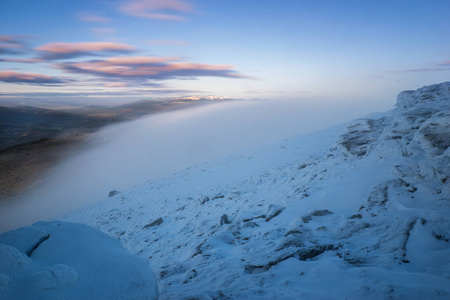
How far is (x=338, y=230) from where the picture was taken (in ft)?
18.1

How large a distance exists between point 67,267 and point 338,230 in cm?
563

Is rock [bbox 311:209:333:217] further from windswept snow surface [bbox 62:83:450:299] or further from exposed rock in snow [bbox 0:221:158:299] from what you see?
exposed rock in snow [bbox 0:221:158:299]

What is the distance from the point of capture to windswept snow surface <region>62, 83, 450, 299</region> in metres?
3.54

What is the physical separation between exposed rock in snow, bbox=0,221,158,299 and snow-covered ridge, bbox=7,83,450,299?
3.40ft

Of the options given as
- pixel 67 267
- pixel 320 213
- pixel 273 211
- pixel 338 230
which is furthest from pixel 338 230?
pixel 67 267

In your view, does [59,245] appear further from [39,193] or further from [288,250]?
[39,193]

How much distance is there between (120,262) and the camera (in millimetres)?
3434

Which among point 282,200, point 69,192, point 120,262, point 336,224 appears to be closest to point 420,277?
point 336,224

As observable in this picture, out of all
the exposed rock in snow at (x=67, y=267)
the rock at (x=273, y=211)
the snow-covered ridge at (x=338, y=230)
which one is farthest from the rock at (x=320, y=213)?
the exposed rock in snow at (x=67, y=267)

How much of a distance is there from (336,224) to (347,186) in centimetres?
256

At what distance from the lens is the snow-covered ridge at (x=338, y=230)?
3.54 meters

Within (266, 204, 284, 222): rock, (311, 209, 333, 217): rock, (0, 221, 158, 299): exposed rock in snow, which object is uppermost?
(0, 221, 158, 299): exposed rock in snow

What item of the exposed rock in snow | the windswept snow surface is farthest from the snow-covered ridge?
the exposed rock in snow

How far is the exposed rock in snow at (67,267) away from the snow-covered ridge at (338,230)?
1036 mm
